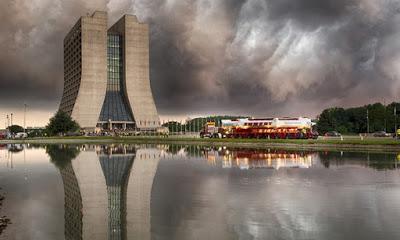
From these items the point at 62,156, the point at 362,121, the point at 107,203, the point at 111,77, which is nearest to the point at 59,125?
the point at 111,77

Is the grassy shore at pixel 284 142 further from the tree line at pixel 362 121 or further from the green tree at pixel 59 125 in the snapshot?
the tree line at pixel 362 121

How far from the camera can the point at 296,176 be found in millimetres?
25438

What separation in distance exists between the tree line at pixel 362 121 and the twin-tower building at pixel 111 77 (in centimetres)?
5640

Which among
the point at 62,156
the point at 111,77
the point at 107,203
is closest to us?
the point at 107,203

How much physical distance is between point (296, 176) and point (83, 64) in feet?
432

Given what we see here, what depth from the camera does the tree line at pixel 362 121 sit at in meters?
110

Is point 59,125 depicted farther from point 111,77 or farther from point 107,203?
point 107,203

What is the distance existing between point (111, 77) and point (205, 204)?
14547cm

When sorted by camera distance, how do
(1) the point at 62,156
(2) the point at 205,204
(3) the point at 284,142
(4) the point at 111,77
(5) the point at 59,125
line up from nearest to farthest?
(2) the point at 205,204 < (1) the point at 62,156 < (3) the point at 284,142 < (5) the point at 59,125 < (4) the point at 111,77

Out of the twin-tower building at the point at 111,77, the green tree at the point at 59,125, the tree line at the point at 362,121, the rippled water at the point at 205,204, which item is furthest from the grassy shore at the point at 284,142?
the twin-tower building at the point at 111,77

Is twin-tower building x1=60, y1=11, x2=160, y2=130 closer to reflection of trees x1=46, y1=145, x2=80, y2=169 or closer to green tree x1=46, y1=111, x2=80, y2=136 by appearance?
green tree x1=46, y1=111, x2=80, y2=136

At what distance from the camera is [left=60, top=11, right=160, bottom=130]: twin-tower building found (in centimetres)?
14638

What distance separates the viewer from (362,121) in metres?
118

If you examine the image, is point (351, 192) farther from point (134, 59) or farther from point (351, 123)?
point (134, 59)
